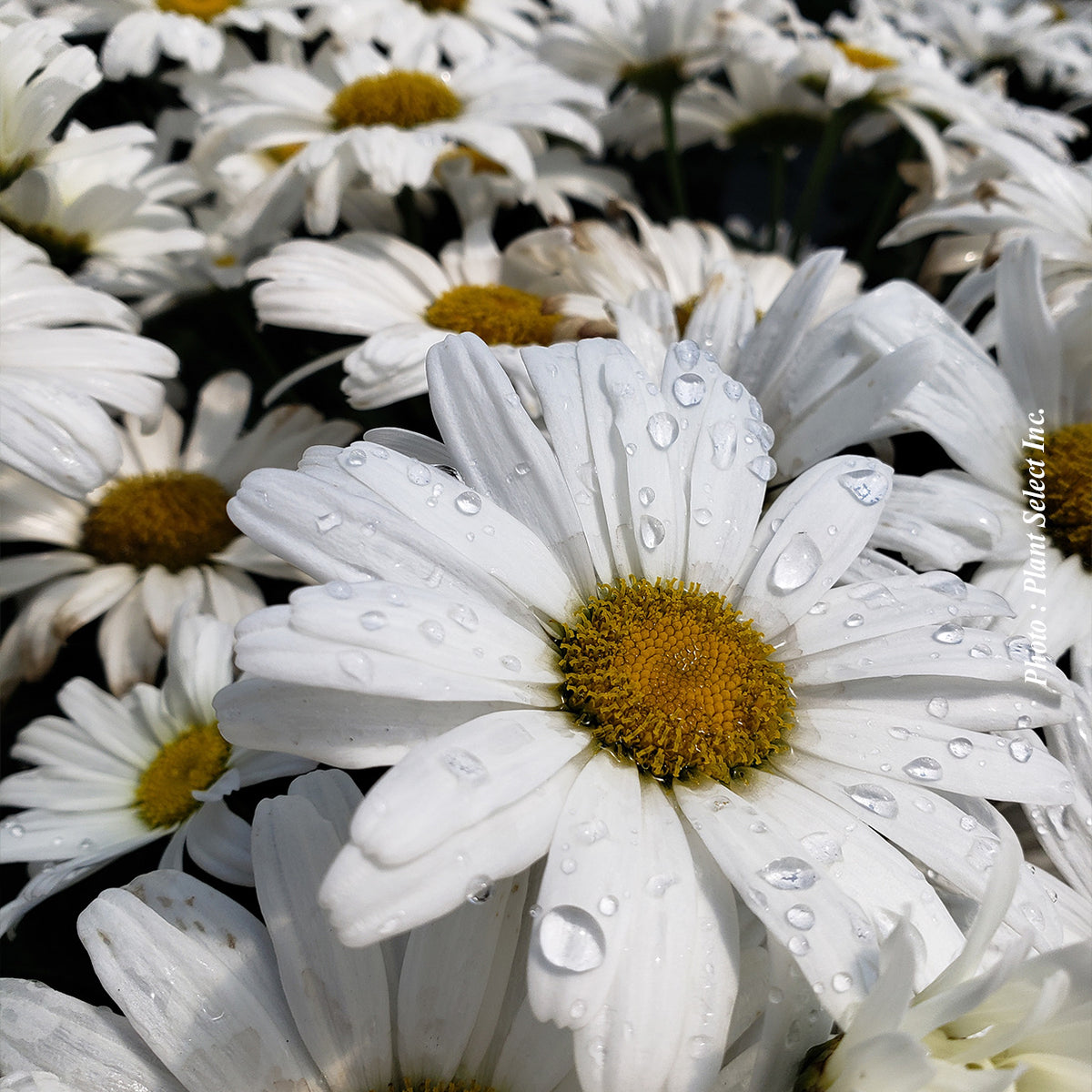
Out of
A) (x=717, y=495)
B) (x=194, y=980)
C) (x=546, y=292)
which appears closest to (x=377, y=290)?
(x=546, y=292)

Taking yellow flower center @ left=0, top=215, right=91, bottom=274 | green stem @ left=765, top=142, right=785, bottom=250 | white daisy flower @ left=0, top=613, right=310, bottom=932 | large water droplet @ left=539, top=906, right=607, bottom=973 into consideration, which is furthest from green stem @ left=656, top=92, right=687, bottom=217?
large water droplet @ left=539, top=906, right=607, bottom=973

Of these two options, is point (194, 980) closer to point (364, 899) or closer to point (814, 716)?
point (364, 899)

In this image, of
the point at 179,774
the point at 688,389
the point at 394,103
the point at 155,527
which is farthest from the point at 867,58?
the point at 179,774

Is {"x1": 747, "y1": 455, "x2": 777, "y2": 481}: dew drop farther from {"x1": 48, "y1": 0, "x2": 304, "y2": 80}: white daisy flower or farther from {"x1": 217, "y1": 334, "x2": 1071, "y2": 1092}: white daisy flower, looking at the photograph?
{"x1": 48, "y1": 0, "x2": 304, "y2": 80}: white daisy flower

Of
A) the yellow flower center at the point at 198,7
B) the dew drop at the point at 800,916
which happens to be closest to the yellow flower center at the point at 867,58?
the yellow flower center at the point at 198,7

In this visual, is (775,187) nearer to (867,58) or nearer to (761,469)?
(867,58)

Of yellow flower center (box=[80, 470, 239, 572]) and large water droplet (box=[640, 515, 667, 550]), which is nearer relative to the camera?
large water droplet (box=[640, 515, 667, 550])
